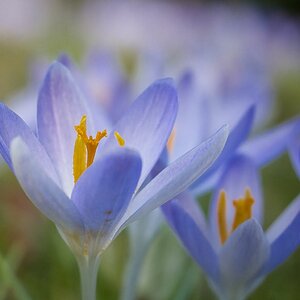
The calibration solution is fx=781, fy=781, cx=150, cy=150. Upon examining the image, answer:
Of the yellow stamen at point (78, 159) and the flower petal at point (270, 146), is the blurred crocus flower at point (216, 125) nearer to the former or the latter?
the flower petal at point (270, 146)

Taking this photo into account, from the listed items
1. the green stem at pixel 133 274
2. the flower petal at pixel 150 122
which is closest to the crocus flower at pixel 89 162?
the flower petal at pixel 150 122

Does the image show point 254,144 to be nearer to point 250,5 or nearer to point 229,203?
point 229,203

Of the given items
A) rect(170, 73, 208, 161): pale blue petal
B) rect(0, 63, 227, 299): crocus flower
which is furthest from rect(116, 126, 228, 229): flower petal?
rect(170, 73, 208, 161): pale blue petal

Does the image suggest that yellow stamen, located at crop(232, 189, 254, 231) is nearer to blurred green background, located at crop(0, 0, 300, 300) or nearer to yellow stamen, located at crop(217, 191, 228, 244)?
yellow stamen, located at crop(217, 191, 228, 244)

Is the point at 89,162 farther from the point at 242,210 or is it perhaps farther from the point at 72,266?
the point at 72,266

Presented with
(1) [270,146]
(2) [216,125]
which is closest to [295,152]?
(1) [270,146]

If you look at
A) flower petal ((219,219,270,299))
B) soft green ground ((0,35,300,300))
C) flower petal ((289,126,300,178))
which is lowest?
soft green ground ((0,35,300,300))

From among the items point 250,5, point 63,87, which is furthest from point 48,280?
point 250,5
